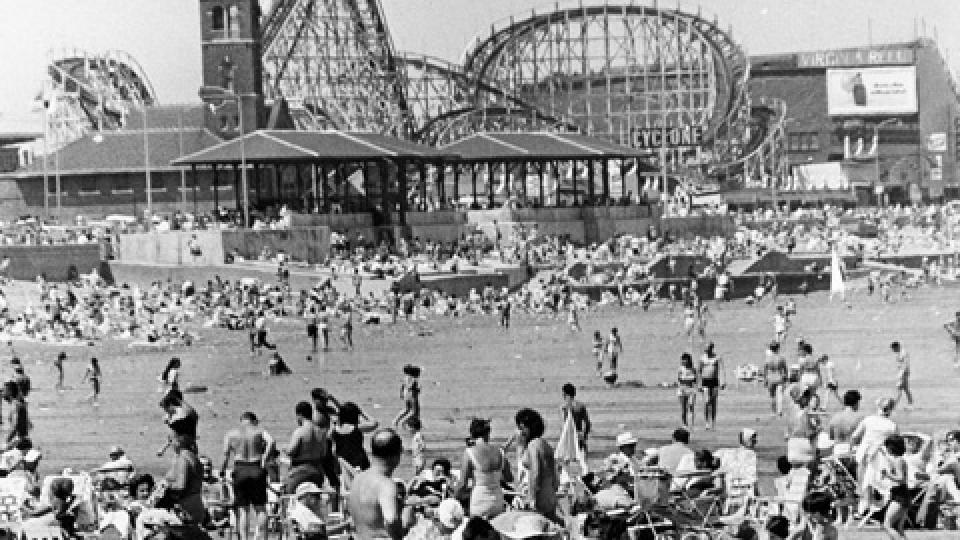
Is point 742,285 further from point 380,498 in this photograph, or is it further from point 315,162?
point 380,498

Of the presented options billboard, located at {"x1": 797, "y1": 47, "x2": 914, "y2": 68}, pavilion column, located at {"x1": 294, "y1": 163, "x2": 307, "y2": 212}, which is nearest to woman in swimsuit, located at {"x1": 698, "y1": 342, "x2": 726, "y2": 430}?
pavilion column, located at {"x1": 294, "y1": 163, "x2": 307, "y2": 212}

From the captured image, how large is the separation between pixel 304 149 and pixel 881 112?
8577 cm

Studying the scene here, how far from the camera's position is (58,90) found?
86.4m

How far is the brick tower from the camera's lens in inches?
3214

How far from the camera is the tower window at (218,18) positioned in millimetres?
82000

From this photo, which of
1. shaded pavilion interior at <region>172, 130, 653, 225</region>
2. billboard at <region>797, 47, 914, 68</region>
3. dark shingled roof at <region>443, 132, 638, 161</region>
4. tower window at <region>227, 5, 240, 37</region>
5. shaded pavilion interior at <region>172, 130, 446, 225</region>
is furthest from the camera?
billboard at <region>797, 47, 914, 68</region>

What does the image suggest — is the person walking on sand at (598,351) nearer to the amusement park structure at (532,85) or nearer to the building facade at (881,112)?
the amusement park structure at (532,85)

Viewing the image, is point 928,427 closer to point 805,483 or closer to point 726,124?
point 805,483

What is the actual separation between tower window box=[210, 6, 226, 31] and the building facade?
64340 millimetres

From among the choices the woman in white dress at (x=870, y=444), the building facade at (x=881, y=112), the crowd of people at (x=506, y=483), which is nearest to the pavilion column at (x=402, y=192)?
Answer: the crowd of people at (x=506, y=483)

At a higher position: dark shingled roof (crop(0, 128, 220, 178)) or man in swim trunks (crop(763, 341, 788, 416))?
dark shingled roof (crop(0, 128, 220, 178))

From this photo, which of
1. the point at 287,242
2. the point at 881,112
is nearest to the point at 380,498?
the point at 287,242

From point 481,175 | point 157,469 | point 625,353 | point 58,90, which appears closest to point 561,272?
point 625,353

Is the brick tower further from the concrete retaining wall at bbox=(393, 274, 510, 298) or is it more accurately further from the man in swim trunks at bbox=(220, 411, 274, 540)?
the man in swim trunks at bbox=(220, 411, 274, 540)
